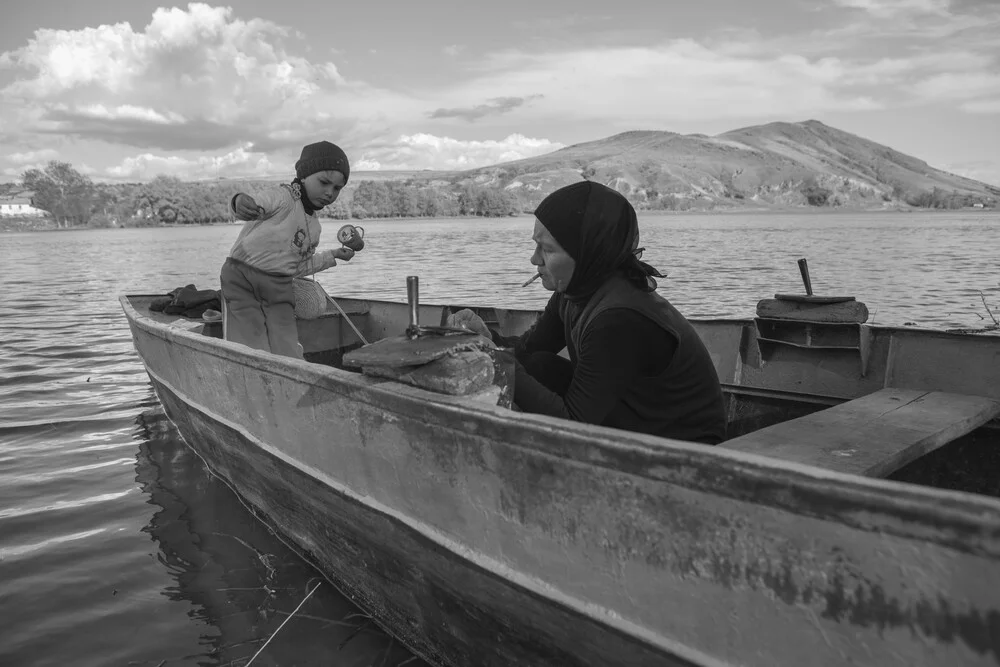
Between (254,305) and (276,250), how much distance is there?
460mm

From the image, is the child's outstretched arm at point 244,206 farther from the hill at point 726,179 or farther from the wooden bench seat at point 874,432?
the hill at point 726,179

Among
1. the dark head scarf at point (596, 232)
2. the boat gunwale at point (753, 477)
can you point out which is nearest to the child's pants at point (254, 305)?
the boat gunwale at point (753, 477)

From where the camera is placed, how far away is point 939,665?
1438 millimetres

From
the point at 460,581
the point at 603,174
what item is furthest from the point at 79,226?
the point at 460,581

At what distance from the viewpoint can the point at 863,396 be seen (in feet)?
13.9

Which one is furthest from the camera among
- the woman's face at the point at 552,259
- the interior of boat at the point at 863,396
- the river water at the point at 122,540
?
the river water at the point at 122,540

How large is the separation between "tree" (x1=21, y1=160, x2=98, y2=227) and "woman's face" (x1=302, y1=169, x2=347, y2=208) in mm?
121111

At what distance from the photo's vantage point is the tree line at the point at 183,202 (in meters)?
99.4

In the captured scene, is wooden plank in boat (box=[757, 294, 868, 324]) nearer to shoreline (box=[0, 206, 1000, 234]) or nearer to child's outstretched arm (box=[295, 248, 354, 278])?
child's outstretched arm (box=[295, 248, 354, 278])

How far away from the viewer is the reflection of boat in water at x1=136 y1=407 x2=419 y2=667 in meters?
3.63

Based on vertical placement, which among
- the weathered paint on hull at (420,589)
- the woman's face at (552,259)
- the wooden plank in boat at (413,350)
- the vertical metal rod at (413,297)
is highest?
the woman's face at (552,259)

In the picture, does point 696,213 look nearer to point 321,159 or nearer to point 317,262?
point 317,262

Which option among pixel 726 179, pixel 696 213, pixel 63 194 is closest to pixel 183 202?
pixel 63 194

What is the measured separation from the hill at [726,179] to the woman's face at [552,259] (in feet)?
445
